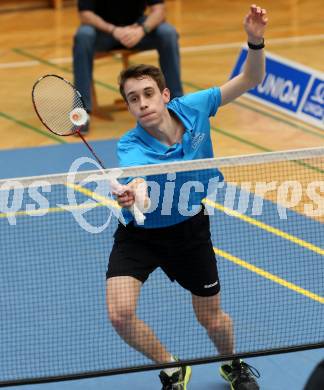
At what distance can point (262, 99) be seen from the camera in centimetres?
1083

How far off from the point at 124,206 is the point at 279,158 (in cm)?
104

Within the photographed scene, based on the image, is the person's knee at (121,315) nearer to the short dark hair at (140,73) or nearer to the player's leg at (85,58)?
the short dark hair at (140,73)

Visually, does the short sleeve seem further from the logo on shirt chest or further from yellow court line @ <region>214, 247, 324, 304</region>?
yellow court line @ <region>214, 247, 324, 304</region>

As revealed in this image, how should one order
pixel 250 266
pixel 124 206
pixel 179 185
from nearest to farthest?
pixel 124 206 < pixel 179 185 < pixel 250 266

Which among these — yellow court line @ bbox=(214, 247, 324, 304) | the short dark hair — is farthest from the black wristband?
yellow court line @ bbox=(214, 247, 324, 304)

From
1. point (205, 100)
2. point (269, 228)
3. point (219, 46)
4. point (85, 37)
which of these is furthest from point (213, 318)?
point (219, 46)

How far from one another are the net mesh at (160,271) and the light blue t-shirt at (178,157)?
0.05 ft

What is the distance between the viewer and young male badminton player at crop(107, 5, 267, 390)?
554cm

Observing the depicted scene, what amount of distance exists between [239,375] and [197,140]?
1354 millimetres

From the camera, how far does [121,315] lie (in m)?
5.46

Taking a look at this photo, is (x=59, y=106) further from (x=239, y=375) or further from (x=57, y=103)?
(x=239, y=375)

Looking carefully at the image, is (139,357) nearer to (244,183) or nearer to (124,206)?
(124,206)

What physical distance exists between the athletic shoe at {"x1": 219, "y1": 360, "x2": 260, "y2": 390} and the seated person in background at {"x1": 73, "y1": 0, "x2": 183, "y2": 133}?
4.56 metres

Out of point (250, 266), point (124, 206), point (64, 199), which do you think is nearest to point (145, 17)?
point (64, 199)
